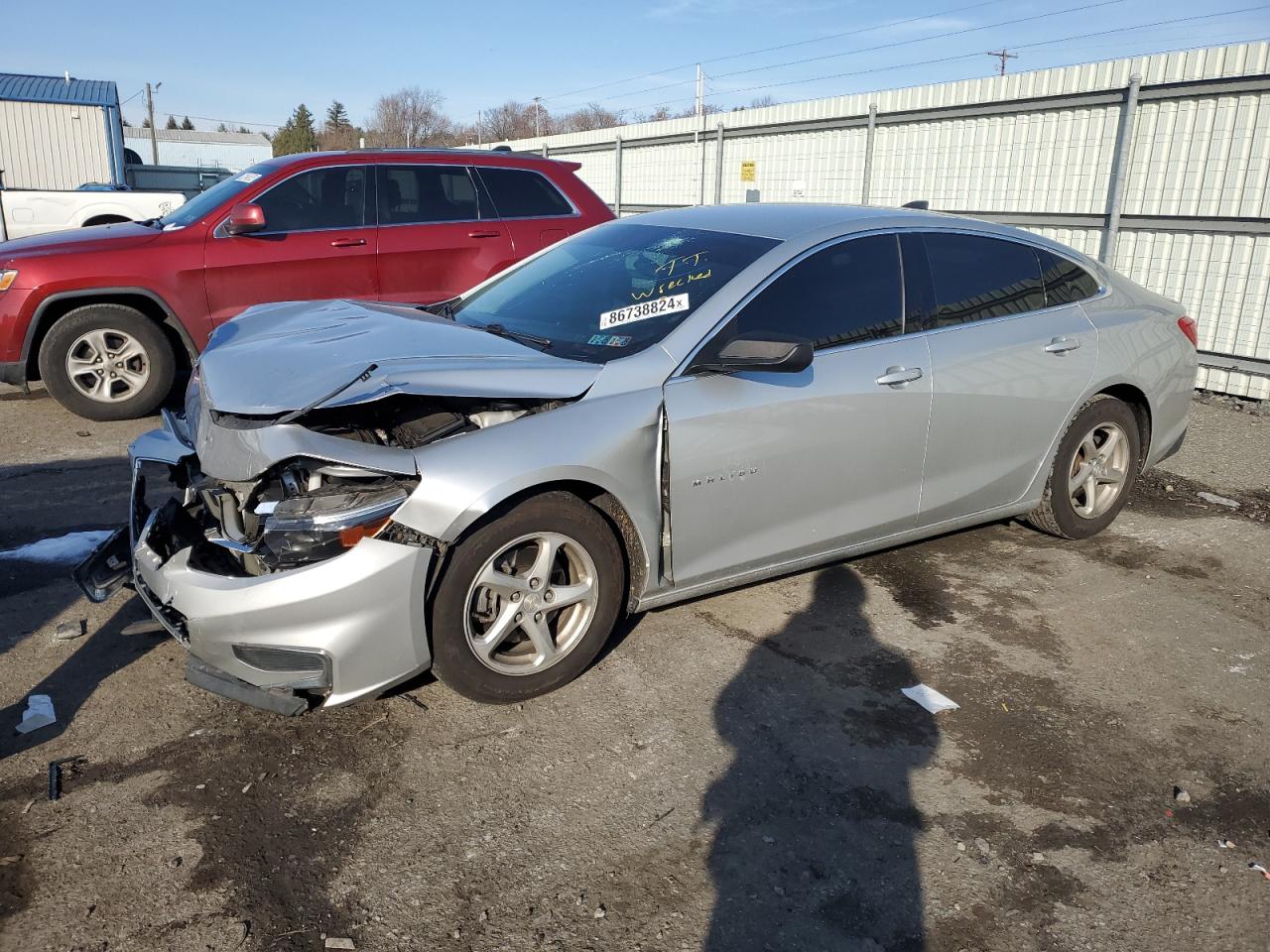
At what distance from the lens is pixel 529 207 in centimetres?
825

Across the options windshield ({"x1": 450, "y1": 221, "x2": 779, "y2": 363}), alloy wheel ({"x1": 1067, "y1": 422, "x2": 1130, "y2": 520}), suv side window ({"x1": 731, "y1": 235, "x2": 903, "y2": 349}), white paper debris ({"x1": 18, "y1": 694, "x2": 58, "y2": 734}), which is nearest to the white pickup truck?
windshield ({"x1": 450, "y1": 221, "x2": 779, "y2": 363})

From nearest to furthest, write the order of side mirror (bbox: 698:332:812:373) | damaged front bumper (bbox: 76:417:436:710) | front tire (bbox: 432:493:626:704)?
damaged front bumper (bbox: 76:417:436:710), front tire (bbox: 432:493:626:704), side mirror (bbox: 698:332:812:373)

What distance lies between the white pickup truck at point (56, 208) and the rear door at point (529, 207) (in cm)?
724

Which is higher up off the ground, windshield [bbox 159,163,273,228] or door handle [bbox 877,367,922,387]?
windshield [bbox 159,163,273,228]

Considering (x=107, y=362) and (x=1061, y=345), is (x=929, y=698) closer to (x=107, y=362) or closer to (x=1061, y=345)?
(x=1061, y=345)

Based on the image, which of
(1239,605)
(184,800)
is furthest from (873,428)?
(184,800)

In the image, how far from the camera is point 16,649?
3943 mm

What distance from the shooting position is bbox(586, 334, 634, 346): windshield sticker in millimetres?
3893

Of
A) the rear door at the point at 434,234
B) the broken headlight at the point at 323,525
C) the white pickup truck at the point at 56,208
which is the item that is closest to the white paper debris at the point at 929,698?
the broken headlight at the point at 323,525

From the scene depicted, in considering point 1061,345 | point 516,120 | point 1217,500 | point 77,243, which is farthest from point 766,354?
point 516,120

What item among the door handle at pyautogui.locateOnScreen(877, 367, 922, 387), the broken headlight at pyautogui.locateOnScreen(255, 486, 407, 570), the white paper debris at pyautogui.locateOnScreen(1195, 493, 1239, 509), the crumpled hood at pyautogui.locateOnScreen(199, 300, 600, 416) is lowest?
the white paper debris at pyautogui.locateOnScreen(1195, 493, 1239, 509)

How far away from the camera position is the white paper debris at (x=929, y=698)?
375cm

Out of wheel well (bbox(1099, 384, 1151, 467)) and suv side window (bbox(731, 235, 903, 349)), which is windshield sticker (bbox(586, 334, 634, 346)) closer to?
suv side window (bbox(731, 235, 903, 349))

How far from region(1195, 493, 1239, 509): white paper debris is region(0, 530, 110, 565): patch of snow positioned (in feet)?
21.3
